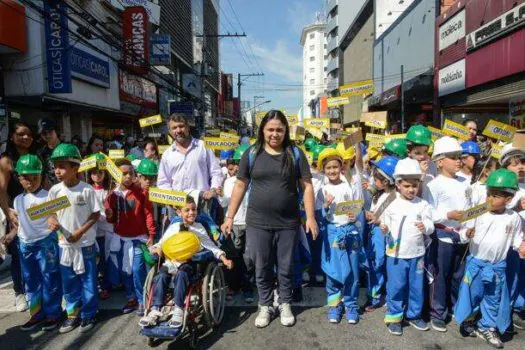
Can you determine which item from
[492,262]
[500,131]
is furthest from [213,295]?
[500,131]

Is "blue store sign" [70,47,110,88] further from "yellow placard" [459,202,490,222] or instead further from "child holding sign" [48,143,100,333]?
"yellow placard" [459,202,490,222]

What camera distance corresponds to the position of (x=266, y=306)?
3.80 metres

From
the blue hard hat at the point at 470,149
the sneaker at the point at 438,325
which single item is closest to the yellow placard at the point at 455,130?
the blue hard hat at the point at 470,149

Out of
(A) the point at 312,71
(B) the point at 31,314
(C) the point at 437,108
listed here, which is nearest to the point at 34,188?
(B) the point at 31,314

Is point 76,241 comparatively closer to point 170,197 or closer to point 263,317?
point 170,197

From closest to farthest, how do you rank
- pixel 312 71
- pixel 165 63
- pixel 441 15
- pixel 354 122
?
1. pixel 441 15
2. pixel 165 63
3. pixel 354 122
4. pixel 312 71

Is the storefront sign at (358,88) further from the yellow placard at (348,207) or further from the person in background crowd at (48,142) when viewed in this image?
the person in background crowd at (48,142)

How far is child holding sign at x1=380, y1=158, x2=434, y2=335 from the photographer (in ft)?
11.3

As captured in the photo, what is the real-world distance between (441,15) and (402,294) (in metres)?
15.0

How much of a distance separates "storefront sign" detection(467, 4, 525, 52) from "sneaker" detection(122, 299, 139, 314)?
10968mm

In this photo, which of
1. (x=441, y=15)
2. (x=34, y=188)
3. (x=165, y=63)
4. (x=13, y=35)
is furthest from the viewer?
(x=165, y=63)

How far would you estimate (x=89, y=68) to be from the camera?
14.4 meters

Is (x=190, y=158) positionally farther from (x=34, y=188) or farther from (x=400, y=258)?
(x=400, y=258)

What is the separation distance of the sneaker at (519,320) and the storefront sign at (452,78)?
11.6 m
